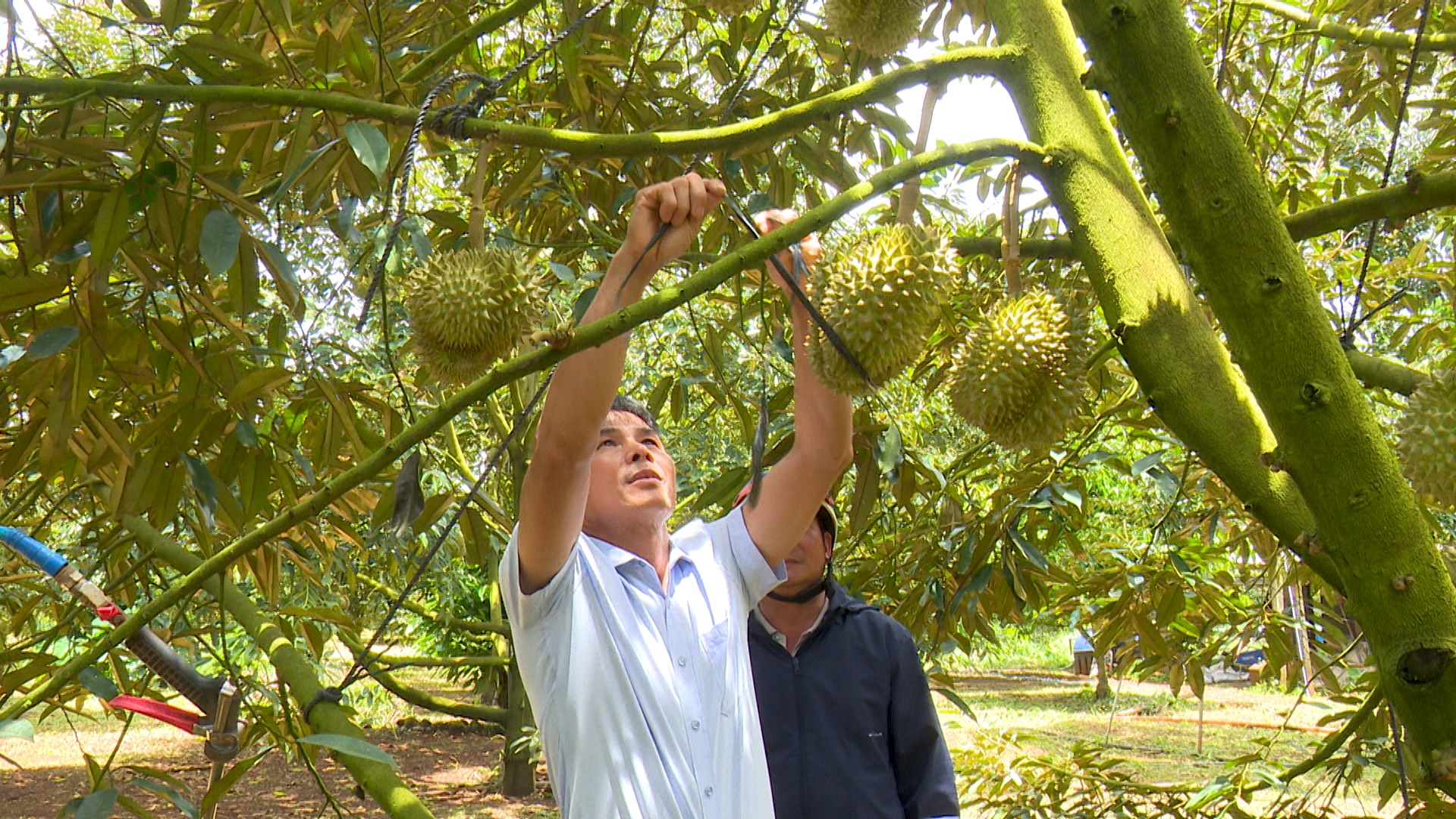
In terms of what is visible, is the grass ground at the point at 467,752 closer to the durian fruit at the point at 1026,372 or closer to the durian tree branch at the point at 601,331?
the durian fruit at the point at 1026,372

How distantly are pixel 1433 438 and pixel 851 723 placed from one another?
4.53 ft

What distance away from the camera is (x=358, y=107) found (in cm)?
82

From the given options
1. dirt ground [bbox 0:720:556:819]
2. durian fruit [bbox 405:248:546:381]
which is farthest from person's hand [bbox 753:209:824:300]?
dirt ground [bbox 0:720:556:819]

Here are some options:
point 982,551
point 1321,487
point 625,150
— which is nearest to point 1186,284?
point 1321,487

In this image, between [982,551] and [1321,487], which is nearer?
[1321,487]

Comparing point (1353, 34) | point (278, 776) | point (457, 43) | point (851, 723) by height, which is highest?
point (457, 43)

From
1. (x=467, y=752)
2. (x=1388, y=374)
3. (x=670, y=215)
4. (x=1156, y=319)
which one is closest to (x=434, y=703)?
(x=670, y=215)

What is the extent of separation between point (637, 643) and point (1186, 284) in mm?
1097

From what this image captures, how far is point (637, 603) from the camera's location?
1.80 metres

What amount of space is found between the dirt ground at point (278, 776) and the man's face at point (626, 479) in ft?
12.3

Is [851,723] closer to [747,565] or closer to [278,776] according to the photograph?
[747,565]

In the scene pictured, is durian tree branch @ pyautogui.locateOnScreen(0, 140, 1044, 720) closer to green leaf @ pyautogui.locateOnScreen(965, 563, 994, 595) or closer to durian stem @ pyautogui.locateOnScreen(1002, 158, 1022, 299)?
durian stem @ pyautogui.locateOnScreen(1002, 158, 1022, 299)

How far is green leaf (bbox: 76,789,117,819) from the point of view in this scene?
3.83 ft

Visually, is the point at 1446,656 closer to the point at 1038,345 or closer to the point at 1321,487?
the point at 1321,487
